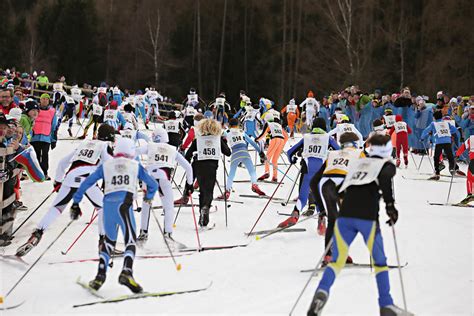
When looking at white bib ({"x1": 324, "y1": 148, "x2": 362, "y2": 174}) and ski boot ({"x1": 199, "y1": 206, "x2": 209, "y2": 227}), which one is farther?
ski boot ({"x1": 199, "y1": 206, "x2": 209, "y2": 227})

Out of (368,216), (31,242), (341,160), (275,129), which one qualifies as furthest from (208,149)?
(368,216)

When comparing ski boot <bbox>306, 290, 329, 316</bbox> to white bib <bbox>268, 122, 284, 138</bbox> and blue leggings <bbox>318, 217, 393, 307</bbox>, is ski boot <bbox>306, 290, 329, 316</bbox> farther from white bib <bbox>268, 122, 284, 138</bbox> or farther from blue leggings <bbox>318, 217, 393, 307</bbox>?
white bib <bbox>268, 122, 284, 138</bbox>

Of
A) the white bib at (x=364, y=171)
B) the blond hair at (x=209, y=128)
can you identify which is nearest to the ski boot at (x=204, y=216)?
the blond hair at (x=209, y=128)

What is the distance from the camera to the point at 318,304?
4.99m

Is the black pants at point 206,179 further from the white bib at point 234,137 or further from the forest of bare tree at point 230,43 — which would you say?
the forest of bare tree at point 230,43

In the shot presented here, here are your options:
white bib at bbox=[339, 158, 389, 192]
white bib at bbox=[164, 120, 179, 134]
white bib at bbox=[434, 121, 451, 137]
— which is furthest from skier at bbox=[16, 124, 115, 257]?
white bib at bbox=[434, 121, 451, 137]

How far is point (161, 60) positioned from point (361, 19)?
12.8 meters

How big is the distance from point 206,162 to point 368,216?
4510mm

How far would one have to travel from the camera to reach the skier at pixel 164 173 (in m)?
8.25

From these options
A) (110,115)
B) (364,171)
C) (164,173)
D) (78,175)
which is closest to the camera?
(364,171)

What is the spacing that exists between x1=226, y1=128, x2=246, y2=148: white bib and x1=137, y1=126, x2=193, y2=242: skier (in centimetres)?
320

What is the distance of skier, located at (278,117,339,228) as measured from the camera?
8897mm

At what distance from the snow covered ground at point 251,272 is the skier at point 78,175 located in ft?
1.72

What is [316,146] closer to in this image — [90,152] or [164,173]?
[164,173]
